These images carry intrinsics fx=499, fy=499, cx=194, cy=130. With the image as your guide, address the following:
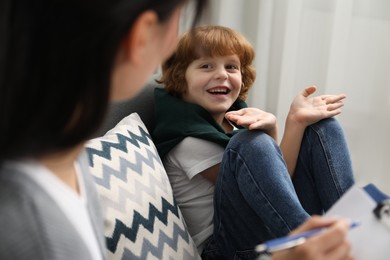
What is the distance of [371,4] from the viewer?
4.82ft

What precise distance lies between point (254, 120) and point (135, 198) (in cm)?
33

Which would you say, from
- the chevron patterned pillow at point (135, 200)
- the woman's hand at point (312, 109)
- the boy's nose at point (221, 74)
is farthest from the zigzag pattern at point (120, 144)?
the woman's hand at point (312, 109)

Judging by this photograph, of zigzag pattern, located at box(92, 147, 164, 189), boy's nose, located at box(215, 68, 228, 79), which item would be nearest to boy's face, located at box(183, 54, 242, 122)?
boy's nose, located at box(215, 68, 228, 79)

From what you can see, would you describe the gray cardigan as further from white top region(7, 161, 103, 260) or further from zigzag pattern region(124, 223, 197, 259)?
zigzag pattern region(124, 223, 197, 259)

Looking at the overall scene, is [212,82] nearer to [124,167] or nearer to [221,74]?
[221,74]

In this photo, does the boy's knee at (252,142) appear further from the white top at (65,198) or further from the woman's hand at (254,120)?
the white top at (65,198)

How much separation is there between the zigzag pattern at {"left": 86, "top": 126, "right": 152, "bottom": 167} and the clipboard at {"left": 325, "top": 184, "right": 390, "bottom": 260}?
1.60ft

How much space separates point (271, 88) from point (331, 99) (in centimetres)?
53

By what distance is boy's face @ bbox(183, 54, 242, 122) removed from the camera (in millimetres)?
1271

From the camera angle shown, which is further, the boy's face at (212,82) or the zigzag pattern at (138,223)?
the boy's face at (212,82)

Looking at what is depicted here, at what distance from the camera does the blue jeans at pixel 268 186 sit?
103 centimetres

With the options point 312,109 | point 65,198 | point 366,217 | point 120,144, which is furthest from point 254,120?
point 65,198

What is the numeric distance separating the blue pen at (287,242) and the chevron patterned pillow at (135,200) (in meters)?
0.39

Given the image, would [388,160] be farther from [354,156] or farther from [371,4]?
[371,4]
